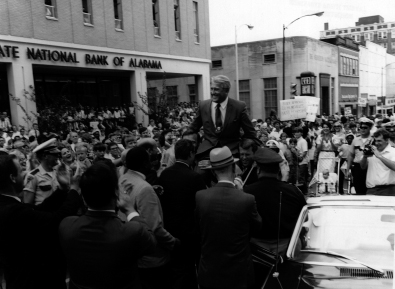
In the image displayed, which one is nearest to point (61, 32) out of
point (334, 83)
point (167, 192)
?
point (167, 192)

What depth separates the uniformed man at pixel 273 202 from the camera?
386 cm

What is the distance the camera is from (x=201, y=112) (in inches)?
209

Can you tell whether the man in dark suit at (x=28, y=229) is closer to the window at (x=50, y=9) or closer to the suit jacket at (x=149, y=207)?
the suit jacket at (x=149, y=207)

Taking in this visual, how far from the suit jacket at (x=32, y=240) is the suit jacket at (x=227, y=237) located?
3.59ft

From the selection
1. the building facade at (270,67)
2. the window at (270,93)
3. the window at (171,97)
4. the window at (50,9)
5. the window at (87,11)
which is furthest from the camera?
the window at (270,93)

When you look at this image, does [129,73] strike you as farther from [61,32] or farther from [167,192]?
[167,192]

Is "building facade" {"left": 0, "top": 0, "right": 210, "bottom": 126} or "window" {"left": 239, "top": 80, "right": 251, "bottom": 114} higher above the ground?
"building facade" {"left": 0, "top": 0, "right": 210, "bottom": 126}

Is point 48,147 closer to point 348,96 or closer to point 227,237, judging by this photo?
point 227,237

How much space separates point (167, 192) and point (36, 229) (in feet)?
5.08

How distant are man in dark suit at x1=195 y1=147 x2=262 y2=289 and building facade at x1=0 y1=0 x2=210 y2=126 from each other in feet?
41.5

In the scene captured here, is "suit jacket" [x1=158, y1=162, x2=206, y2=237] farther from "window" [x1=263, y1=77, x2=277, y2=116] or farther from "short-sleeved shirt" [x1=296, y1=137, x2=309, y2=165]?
"window" [x1=263, y1=77, x2=277, y2=116]

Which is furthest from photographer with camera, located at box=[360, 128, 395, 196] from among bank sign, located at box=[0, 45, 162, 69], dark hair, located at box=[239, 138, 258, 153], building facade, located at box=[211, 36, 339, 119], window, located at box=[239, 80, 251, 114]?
window, located at box=[239, 80, 251, 114]

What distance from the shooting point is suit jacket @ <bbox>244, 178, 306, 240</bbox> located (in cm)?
386

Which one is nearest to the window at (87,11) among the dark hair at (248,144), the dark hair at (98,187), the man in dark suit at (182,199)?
the dark hair at (248,144)
